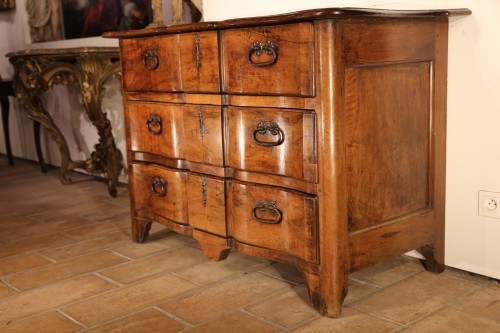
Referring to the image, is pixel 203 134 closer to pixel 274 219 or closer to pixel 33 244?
pixel 274 219

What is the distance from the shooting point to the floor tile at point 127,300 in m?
2.08

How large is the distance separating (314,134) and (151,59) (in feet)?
3.06

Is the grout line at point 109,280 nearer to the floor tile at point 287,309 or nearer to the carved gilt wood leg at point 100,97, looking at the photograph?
the floor tile at point 287,309

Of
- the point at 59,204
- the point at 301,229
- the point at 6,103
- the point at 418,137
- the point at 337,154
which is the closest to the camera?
the point at 337,154

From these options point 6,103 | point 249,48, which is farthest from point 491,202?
point 6,103

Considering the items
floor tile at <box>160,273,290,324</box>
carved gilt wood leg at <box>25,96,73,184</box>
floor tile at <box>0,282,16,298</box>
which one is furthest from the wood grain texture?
carved gilt wood leg at <box>25,96,73,184</box>

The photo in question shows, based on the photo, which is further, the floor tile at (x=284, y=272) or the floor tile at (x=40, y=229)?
the floor tile at (x=40, y=229)

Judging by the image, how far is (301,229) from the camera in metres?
2.02

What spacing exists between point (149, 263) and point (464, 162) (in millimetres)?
1324

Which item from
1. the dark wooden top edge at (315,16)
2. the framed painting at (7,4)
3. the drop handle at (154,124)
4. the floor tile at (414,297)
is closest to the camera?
the dark wooden top edge at (315,16)

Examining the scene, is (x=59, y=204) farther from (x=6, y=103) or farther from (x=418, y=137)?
(x=418, y=137)

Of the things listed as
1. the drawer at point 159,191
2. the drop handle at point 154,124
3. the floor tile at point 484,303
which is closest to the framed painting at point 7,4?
the drawer at point 159,191

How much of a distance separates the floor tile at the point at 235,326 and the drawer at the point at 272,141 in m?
0.48

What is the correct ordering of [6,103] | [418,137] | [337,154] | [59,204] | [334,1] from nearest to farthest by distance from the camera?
1. [337,154]
2. [418,137]
3. [334,1]
4. [59,204]
5. [6,103]
